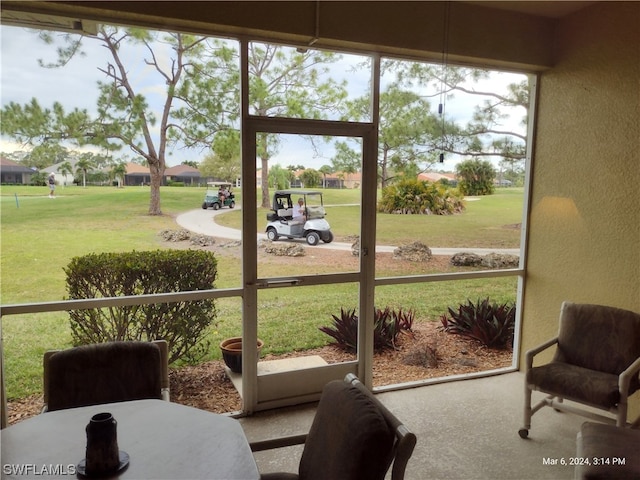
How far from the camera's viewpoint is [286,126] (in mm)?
3213

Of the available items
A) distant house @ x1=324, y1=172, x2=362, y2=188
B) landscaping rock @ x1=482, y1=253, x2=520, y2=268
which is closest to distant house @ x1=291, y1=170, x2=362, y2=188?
distant house @ x1=324, y1=172, x2=362, y2=188

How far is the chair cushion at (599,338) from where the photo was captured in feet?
9.75

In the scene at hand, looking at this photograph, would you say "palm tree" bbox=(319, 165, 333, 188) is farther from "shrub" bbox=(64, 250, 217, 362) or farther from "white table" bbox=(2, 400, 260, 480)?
"white table" bbox=(2, 400, 260, 480)

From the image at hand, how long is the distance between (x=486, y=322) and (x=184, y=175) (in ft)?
10.3

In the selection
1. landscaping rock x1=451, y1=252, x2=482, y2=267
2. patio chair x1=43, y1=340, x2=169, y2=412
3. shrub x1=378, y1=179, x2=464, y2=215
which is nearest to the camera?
patio chair x1=43, y1=340, x2=169, y2=412

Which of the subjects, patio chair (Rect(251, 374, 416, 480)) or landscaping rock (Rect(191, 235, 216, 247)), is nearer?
patio chair (Rect(251, 374, 416, 480))

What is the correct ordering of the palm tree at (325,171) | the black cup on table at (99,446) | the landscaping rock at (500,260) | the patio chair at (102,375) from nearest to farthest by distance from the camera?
the black cup on table at (99,446), the patio chair at (102,375), the palm tree at (325,171), the landscaping rock at (500,260)

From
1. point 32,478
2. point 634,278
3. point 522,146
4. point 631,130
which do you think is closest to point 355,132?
point 522,146

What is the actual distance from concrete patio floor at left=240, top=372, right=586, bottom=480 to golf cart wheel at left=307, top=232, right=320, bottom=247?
1.27m

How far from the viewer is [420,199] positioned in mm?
3758

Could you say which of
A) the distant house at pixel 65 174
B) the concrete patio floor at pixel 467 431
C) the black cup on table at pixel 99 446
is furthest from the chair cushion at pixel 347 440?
the distant house at pixel 65 174

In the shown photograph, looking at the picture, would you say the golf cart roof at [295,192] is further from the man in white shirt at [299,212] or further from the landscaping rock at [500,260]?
the landscaping rock at [500,260]

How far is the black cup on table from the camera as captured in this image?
4.51 feet

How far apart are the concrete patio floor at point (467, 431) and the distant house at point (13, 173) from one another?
2161mm
